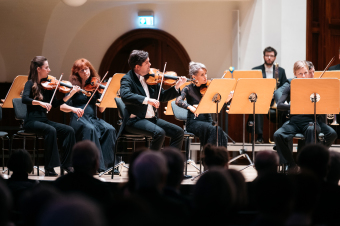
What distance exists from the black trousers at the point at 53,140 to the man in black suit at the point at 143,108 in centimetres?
59

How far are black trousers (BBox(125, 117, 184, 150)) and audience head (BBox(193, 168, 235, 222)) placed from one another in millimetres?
2327

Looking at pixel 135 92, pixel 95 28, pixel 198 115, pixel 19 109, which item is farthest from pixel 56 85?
pixel 95 28

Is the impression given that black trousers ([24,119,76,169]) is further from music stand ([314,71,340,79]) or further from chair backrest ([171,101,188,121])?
music stand ([314,71,340,79])

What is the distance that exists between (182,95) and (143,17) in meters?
3.11

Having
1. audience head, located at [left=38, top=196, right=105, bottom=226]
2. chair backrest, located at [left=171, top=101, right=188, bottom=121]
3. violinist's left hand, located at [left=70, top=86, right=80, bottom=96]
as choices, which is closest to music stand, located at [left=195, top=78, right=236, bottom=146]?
chair backrest, located at [left=171, top=101, right=188, bottom=121]

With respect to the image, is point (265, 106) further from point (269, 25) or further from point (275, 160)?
point (269, 25)

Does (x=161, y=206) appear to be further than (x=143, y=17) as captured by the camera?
No

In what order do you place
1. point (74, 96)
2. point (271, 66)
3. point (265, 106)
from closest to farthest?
point (265, 106), point (74, 96), point (271, 66)

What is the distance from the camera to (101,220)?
1141 millimetres

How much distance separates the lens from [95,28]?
282 inches

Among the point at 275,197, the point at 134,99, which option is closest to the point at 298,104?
the point at 134,99

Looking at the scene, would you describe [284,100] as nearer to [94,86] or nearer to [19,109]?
[94,86]

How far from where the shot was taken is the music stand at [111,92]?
14.4 ft

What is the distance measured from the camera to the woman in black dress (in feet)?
13.8
